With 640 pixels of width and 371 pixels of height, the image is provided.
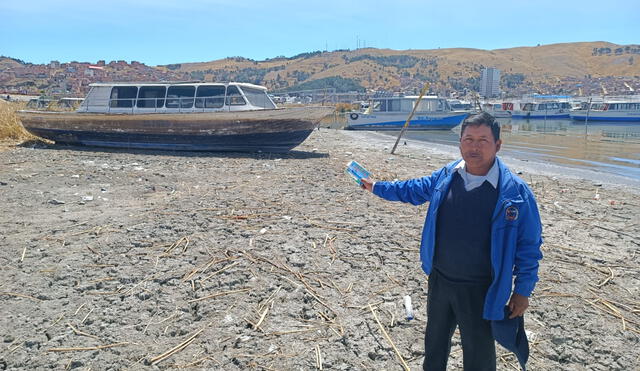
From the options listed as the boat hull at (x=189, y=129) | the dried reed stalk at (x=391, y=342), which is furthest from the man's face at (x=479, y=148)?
the boat hull at (x=189, y=129)

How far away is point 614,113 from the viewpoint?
A: 41.5 meters

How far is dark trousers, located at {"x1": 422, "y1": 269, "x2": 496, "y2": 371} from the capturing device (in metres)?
2.29

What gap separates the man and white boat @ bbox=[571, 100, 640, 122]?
4451 centimetres

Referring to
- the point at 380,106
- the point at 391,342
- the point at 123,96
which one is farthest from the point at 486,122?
the point at 380,106

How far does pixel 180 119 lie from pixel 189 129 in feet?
1.28

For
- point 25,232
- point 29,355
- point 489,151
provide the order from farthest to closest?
point 25,232, point 29,355, point 489,151

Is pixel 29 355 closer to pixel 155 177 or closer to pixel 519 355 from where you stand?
pixel 519 355

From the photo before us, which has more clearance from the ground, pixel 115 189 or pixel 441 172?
pixel 441 172

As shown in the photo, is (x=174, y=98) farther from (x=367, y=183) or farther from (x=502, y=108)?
(x=502, y=108)

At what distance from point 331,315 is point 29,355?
85.4 inches

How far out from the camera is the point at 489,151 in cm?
225

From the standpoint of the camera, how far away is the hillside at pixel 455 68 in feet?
290

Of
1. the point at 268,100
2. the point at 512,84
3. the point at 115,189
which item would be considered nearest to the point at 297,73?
the point at 512,84

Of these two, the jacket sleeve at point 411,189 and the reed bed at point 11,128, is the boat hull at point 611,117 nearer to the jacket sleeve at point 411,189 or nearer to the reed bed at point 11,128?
the reed bed at point 11,128
